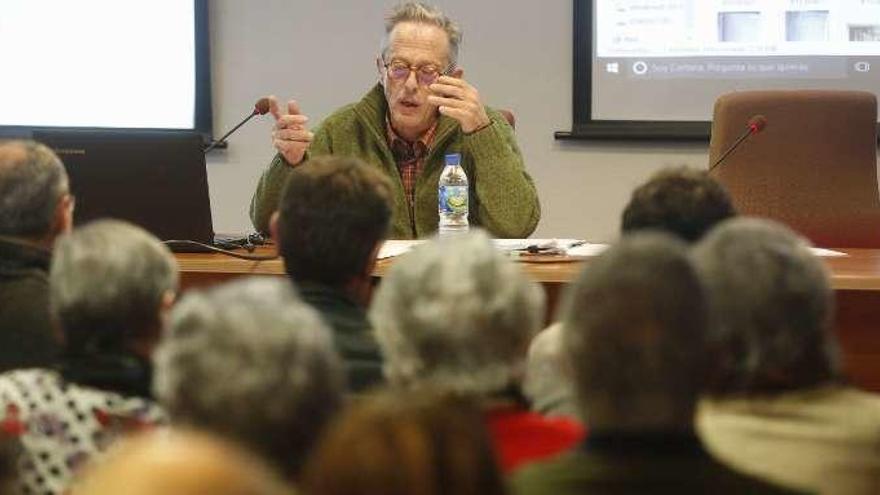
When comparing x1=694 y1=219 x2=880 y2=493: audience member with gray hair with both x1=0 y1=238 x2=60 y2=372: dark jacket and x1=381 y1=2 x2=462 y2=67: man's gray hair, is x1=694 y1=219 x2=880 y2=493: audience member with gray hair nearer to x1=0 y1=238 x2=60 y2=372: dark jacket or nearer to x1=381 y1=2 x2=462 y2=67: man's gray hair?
x1=0 y1=238 x2=60 y2=372: dark jacket

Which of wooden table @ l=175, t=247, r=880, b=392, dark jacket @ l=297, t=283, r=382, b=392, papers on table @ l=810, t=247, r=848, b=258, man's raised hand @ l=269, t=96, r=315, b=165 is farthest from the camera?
man's raised hand @ l=269, t=96, r=315, b=165

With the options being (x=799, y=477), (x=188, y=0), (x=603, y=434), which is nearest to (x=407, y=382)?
(x=603, y=434)

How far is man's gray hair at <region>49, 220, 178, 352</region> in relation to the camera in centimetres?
183

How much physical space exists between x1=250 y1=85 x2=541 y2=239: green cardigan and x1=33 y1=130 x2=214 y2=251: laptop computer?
324 mm

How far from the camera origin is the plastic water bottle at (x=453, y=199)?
3.46 meters

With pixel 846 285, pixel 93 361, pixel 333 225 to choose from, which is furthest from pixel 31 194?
pixel 846 285

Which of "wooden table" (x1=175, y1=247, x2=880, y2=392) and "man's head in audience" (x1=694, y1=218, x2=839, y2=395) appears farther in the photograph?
"wooden table" (x1=175, y1=247, x2=880, y2=392)

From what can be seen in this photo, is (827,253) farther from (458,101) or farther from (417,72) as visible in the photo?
(417,72)

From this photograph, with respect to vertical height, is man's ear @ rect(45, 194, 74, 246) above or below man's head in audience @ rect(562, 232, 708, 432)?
above

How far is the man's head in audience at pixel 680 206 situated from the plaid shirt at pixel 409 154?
1.37 metres

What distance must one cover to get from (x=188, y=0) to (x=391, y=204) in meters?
2.97

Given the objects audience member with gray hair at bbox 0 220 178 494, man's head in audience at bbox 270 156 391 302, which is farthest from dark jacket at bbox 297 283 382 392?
audience member with gray hair at bbox 0 220 178 494

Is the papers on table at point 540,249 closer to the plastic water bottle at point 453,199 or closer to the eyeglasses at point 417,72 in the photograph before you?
the plastic water bottle at point 453,199

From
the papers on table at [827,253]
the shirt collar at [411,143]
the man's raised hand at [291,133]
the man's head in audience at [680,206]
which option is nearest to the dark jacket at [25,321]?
the man's head in audience at [680,206]
